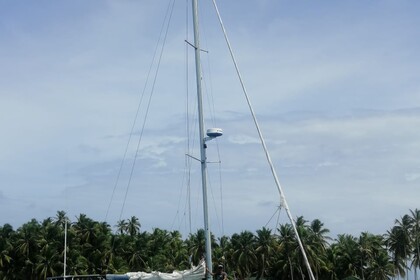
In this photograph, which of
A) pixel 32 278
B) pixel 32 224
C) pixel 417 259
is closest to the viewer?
pixel 32 278

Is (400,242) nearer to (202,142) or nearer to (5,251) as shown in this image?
(5,251)

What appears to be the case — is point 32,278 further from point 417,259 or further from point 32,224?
→ point 417,259

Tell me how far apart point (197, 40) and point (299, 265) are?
5974 centimetres

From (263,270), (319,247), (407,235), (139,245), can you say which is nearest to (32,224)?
(139,245)

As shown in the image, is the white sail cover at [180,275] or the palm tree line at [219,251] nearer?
the white sail cover at [180,275]

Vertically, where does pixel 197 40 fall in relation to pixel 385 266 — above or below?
above

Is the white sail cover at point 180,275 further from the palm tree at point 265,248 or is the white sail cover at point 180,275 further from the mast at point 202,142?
the palm tree at point 265,248

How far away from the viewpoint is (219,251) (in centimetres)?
7756

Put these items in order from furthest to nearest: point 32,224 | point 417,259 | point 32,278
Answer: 1. point 417,259
2. point 32,224
3. point 32,278

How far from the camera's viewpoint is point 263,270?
258 feet

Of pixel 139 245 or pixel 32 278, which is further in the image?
pixel 139 245

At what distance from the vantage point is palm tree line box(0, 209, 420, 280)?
71688mm

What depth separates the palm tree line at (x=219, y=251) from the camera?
7169 centimetres

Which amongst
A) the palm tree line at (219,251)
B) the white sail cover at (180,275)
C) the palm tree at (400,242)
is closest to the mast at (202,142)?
the white sail cover at (180,275)
